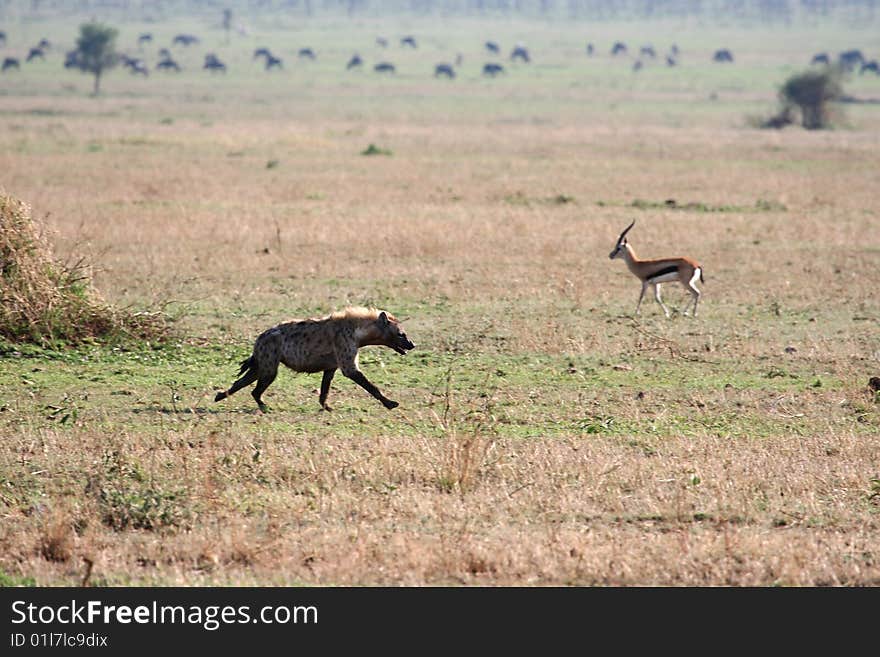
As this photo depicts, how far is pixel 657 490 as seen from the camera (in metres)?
→ 8.72

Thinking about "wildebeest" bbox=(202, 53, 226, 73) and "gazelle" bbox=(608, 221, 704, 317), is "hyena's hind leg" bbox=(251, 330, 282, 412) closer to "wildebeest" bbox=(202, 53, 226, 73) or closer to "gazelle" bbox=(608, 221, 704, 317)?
"gazelle" bbox=(608, 221, 704, 317)

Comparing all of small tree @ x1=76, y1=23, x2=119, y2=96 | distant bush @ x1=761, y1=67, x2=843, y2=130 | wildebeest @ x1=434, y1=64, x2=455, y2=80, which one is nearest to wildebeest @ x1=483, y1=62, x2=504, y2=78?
wildebeest @ x1=434, y1=64, x2=455, y2=80

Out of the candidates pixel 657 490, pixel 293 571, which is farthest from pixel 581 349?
pixel 293 571

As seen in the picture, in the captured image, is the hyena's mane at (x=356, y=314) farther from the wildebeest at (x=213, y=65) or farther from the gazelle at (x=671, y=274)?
the wildebeest at (x=213, y=65)

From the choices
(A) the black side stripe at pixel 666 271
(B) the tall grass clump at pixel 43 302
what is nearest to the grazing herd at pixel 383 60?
(A) the black side stripe at pixel 666 271

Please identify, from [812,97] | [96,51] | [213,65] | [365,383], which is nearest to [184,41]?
[213,65]

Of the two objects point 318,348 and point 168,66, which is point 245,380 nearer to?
point 318,348

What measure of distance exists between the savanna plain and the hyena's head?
60 cm

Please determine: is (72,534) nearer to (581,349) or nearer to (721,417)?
(721,417)

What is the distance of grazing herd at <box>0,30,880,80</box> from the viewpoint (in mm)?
79688

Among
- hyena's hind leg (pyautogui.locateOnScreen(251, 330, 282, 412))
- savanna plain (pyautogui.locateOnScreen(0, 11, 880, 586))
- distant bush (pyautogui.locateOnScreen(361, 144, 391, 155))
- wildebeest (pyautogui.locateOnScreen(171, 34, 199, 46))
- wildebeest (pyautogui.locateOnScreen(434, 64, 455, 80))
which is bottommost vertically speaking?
wildebeest (pyautogui.locateOnScreen(171, 34, 199, 46))

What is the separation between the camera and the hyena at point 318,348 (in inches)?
418

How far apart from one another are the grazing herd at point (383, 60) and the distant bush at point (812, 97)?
27.7 meters
